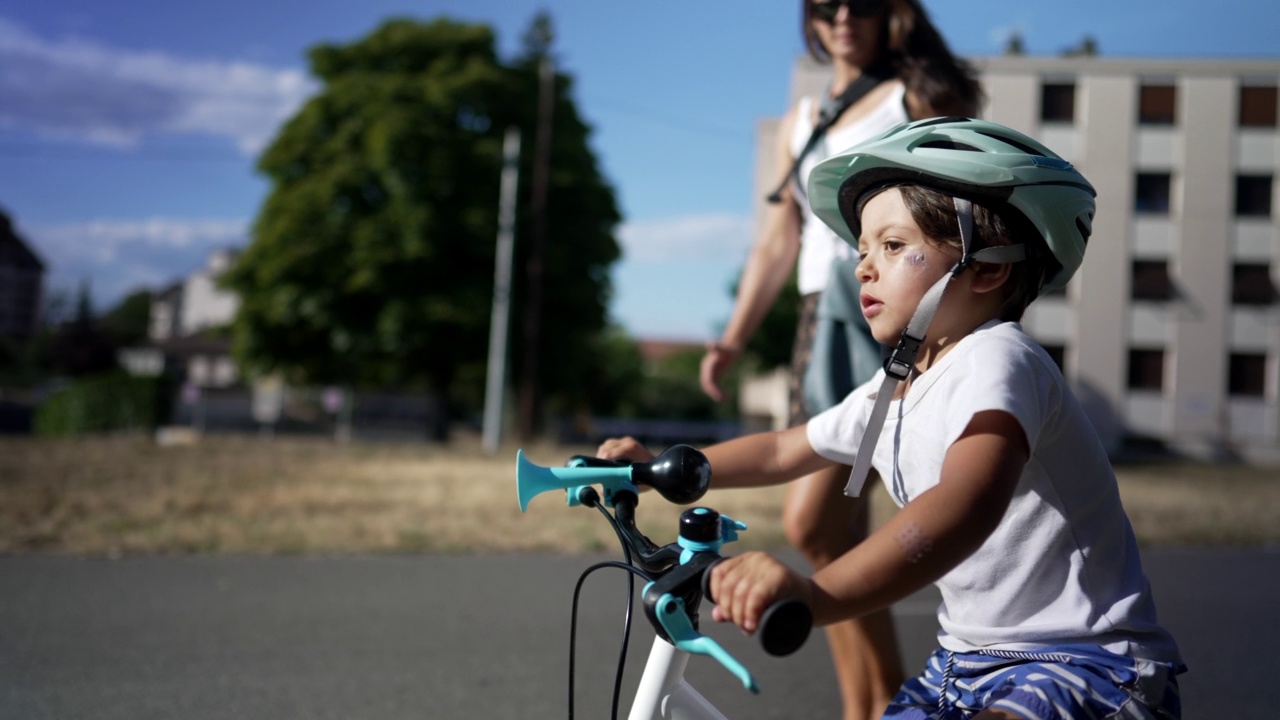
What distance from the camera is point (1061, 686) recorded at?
147cm

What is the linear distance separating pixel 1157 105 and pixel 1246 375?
32.9 feet

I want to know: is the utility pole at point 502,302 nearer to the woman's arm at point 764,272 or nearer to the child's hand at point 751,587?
the woman's arm at point 764,272

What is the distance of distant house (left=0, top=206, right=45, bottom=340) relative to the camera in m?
18.9

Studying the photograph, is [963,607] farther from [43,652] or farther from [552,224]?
[552,224]

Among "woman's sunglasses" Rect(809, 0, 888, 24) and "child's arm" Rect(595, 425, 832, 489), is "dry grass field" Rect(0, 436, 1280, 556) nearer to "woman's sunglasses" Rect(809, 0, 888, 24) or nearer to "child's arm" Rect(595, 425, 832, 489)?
"woman's sunglasses" Rect(809, 0, 888, 24)

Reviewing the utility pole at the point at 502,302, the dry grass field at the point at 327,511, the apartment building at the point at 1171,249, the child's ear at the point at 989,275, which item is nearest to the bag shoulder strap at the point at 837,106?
the child's ear at the point at 989,275

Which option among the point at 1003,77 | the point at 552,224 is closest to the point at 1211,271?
the point at 1003,77

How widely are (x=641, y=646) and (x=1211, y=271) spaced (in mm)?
38157

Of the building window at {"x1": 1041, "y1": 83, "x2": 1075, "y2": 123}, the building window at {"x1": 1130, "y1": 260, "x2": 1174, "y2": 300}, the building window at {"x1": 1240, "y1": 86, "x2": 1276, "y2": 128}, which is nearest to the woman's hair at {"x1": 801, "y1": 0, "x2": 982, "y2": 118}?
the building window at {"x1": 1041, "y1": 83, "x2": 1075, "y2": 123}

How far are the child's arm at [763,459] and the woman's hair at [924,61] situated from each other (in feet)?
4.19

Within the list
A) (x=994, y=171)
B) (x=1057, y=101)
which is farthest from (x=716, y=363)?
(x=1057, y=101)

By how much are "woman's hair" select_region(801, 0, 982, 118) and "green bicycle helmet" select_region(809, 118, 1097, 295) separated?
1.18 m

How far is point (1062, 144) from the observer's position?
1367 inches

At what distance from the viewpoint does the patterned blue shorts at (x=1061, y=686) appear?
146cm
